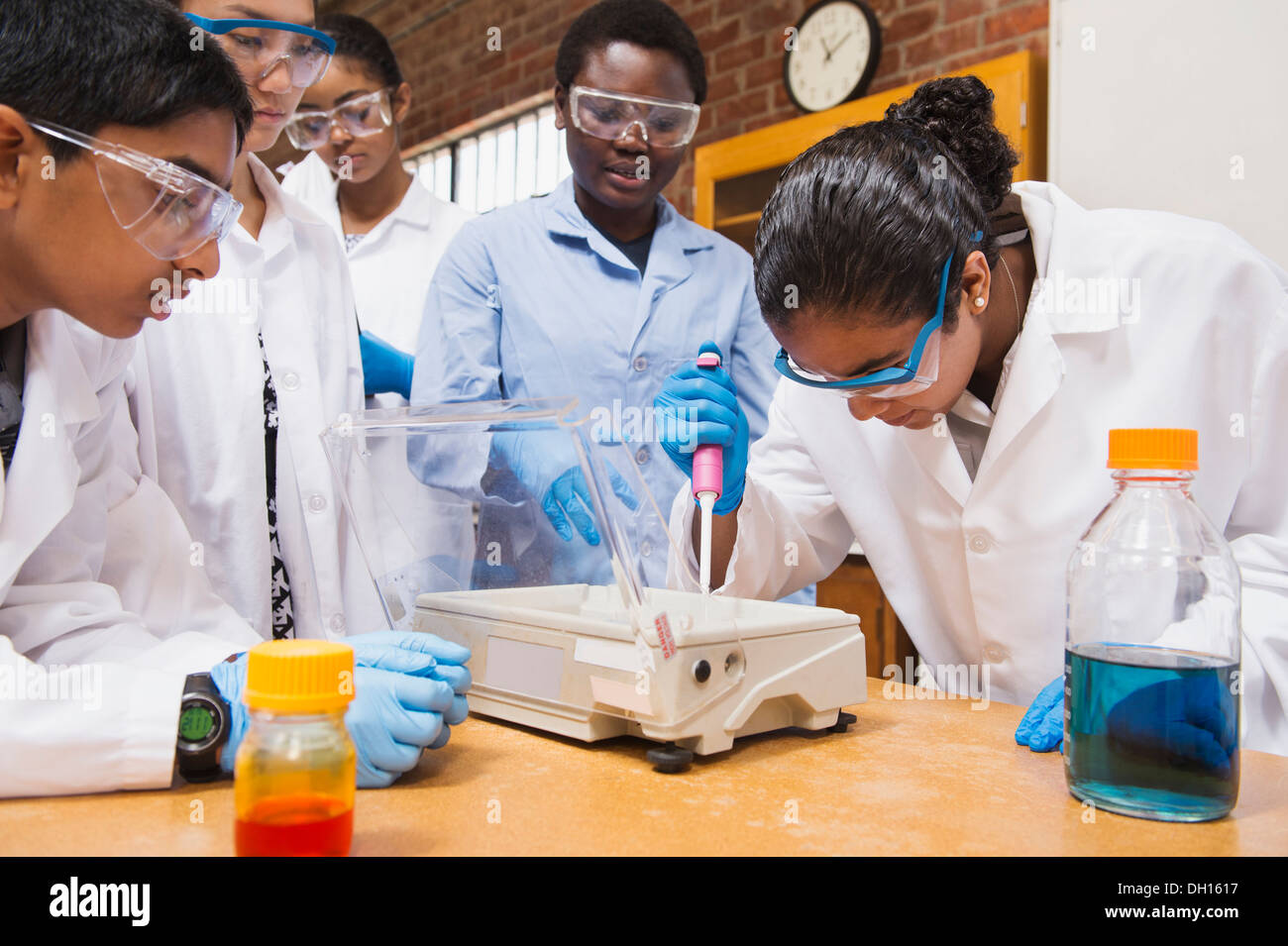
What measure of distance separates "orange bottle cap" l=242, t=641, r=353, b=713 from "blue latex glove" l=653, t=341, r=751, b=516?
819 millimetres

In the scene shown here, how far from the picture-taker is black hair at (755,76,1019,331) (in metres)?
1.23

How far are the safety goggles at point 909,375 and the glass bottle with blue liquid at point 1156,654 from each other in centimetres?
34

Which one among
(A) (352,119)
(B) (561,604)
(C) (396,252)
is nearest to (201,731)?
(B) (561,604)

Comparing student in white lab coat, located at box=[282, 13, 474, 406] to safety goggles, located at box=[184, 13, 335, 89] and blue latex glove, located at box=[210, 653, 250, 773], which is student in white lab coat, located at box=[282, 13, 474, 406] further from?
blue latex glove, located at box=[210, 653, 250, 773]

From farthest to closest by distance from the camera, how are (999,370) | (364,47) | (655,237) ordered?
(364,47)
(655,237)
(999,370)

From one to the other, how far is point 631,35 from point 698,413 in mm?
1118

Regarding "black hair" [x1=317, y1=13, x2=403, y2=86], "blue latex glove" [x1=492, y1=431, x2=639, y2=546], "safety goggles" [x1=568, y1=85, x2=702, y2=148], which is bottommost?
"blue latex glove" [x1=492, y1=431, x2=639, y2=546]

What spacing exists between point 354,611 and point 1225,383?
1.36m

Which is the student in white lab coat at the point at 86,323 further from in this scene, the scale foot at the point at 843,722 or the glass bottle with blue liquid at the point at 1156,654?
the glass bottle with blue liquid at the point at 1156,654

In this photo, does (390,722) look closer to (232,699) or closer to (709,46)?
(232,699)

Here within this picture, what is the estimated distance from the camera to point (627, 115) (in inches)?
84.3

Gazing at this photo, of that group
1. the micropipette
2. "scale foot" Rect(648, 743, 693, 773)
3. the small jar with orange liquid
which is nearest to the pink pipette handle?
the micropipette
